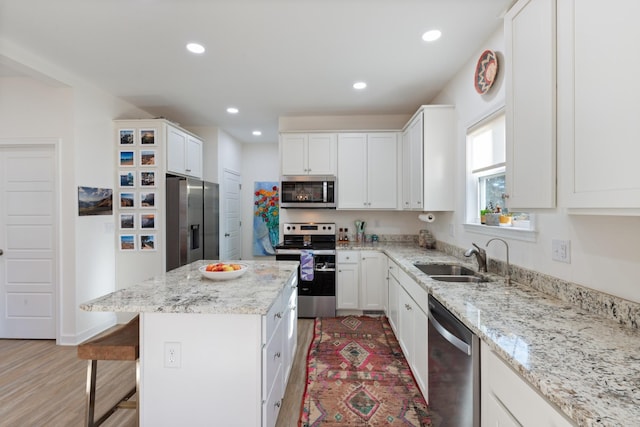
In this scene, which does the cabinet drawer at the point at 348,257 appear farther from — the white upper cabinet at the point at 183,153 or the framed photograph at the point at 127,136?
the framed photograph at the point at 127,136

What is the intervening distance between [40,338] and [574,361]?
448 cm

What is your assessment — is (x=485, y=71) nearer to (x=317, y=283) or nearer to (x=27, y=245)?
(x=317, y=283)

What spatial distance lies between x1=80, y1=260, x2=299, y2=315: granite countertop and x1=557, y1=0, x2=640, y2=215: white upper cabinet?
1389 millimetres

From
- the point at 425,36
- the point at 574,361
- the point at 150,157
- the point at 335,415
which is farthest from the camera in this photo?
the point at 150,157

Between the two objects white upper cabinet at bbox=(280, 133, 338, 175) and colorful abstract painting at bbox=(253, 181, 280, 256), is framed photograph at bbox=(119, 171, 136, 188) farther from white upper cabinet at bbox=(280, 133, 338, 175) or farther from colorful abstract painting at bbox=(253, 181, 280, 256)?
colorful abstract painting at bbox=(253, 181, 280, 256)

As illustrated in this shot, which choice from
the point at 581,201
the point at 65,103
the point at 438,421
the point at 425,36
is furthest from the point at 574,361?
the point at 65,103

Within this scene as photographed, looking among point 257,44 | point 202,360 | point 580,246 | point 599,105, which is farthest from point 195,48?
point 580,246

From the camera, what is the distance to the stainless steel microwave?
379 centimetres

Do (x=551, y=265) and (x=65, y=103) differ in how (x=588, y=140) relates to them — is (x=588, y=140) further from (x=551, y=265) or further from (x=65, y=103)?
(x=65, y=103)

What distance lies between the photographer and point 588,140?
0.98m

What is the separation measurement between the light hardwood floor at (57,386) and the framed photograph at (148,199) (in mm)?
1655

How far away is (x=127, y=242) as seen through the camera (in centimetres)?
348

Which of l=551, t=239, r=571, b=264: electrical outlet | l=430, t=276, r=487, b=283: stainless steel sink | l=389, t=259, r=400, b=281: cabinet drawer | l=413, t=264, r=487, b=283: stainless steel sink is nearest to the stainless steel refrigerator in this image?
l=389, t=259, r=400, b=281: cabinet drawer

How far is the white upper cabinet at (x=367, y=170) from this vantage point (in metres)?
3.81
